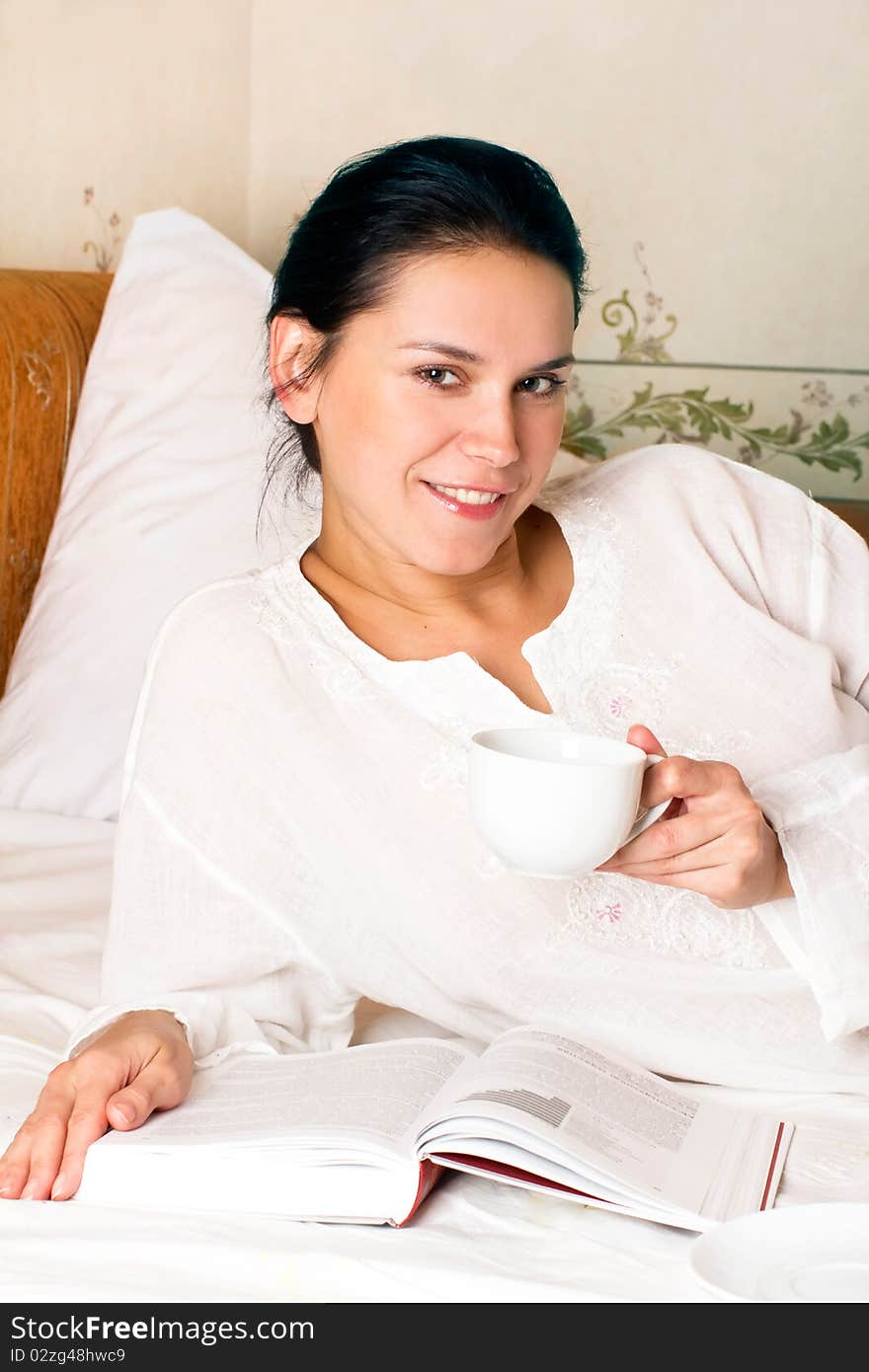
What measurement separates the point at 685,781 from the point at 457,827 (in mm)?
286

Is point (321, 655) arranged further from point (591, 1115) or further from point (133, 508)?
point (133, 508)

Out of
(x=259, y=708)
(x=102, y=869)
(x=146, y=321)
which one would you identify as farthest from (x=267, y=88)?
(x=259, y=708)

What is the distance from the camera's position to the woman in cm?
117

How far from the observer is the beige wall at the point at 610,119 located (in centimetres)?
232

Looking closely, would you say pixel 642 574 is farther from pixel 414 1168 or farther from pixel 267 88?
pixel 267 88

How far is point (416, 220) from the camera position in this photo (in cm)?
120

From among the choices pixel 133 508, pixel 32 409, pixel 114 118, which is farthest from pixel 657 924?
pixel 114 118

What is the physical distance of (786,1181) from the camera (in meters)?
0.95

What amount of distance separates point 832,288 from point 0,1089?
1845mm

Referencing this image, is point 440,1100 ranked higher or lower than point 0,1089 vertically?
higher

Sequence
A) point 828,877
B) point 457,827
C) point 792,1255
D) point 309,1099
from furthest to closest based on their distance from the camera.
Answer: point 457,827, point 828,877, point 309,1099, point 792,1255

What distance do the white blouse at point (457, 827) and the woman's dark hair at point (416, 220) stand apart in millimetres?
248

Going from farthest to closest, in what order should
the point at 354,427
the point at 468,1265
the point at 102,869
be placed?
the point at 102,869 → the point at 354,427 → the point at 468,1265
